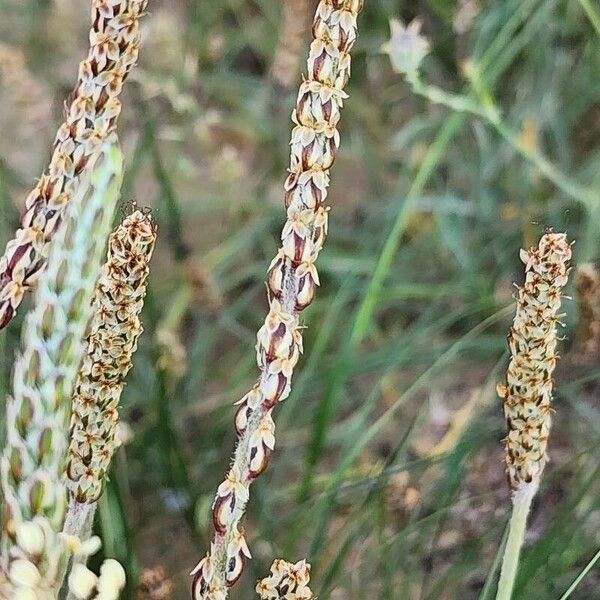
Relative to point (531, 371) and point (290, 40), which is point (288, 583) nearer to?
point (531, 371)

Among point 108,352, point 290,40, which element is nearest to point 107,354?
point 108,352

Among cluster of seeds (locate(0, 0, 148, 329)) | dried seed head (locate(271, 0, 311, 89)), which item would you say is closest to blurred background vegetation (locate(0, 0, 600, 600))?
dried seed head (locate(271, 0, 311, 89))

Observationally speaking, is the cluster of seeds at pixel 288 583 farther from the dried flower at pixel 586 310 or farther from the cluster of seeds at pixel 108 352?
the dried flower at pixel 586 310

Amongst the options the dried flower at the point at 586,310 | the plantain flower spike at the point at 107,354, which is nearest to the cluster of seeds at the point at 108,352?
the plantain flower spike at the point at 107,354

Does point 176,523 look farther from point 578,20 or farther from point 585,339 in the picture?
point 578,20

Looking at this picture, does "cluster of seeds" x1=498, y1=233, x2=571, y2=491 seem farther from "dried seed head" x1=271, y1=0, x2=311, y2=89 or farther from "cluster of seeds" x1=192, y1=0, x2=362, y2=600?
"dried seed head" x1=271, y1=0, x2=311, y2=89

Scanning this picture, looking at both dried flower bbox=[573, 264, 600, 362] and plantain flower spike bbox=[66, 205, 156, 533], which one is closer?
plantain flower spike bbox=[66, 205, 156, 533]
